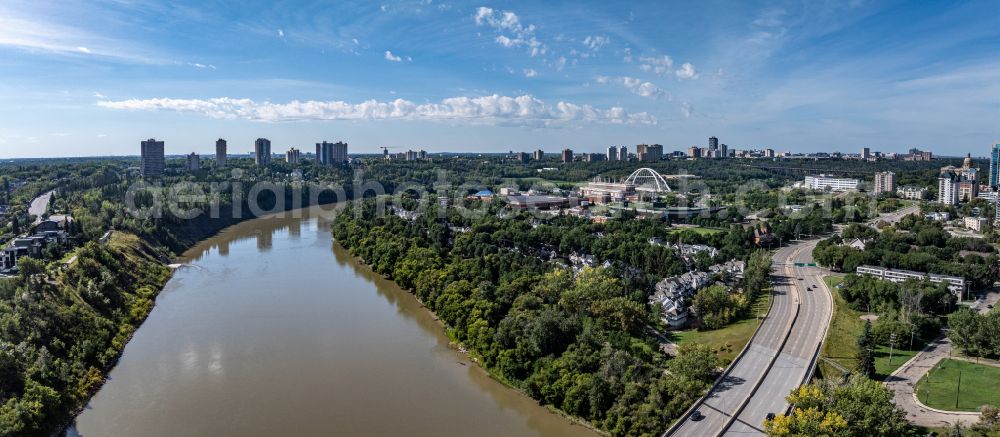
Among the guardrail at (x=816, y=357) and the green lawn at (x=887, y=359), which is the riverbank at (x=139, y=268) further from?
the green lawn at (x=887, y=359)

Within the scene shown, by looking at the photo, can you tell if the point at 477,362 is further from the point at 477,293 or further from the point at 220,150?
the point at 220,150

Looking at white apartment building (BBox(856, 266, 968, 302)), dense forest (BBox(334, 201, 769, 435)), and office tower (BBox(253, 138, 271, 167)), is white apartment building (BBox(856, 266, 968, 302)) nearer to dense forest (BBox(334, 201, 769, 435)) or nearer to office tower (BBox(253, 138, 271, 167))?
dense forest (BBox(334, 201, 769, 435))

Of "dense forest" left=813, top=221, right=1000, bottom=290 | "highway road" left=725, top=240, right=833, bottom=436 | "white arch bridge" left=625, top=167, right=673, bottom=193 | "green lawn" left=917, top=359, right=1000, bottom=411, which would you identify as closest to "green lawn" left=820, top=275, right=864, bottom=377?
"highway road" left=725, top=240, right=833, bottom=436

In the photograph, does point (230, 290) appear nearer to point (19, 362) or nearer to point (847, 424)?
point (19, 362)

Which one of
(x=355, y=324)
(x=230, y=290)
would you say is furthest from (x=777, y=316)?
(x=230, y=290)

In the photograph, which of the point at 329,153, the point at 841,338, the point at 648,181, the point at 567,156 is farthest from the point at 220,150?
the point at 841,338

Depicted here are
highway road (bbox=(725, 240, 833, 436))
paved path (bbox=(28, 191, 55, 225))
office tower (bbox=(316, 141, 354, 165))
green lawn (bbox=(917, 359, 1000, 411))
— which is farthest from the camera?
office tower (bbox=(316, 141, 354, 165))
